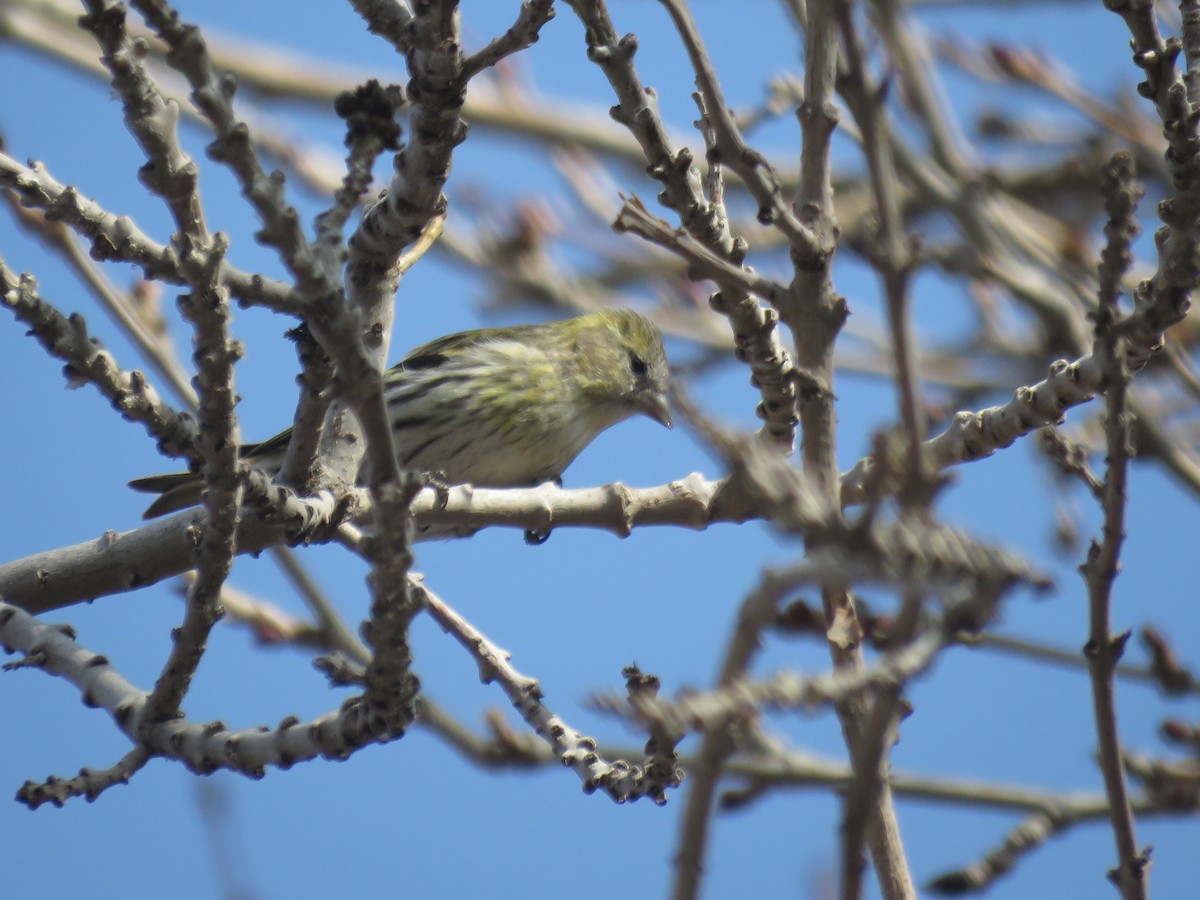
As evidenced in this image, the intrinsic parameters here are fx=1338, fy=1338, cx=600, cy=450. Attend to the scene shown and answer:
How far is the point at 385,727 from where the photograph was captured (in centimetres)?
267

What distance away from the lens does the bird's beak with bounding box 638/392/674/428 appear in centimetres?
698

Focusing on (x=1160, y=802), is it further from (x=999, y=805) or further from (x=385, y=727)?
(x=385, y=727)

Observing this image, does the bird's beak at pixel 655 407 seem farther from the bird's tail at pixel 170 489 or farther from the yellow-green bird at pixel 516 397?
the bird's tail at pixel 170 489

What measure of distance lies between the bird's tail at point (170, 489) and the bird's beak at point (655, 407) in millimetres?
2470

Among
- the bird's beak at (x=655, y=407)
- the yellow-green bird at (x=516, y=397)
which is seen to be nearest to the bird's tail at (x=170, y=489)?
the yellow-green bird at (x=516, y=397)

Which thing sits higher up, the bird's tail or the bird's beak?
the bird's beak

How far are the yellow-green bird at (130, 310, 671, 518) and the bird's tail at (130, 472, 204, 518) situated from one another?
0.44m

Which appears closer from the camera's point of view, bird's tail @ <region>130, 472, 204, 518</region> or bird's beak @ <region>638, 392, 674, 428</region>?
bird's tail @ <region>130, 472, 204, 518</region>

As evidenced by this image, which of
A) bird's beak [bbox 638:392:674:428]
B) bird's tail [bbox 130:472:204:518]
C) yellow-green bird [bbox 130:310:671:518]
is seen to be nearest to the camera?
bird's tail [bbox 130:472:204:518]

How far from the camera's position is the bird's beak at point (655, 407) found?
6977 millimetres

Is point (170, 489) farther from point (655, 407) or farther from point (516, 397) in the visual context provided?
point (655, 407)

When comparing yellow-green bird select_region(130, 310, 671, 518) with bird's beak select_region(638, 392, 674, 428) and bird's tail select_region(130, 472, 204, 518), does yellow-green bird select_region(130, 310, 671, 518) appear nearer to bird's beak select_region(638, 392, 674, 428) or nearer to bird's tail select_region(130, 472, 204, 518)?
bird's beak select_region(638, 392, 674, 428)

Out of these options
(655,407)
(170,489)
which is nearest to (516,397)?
(655,407)

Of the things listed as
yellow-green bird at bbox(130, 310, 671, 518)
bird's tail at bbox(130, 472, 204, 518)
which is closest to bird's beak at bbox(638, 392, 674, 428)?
yellow-green bird at bbox(130, 310, 671, 518)
